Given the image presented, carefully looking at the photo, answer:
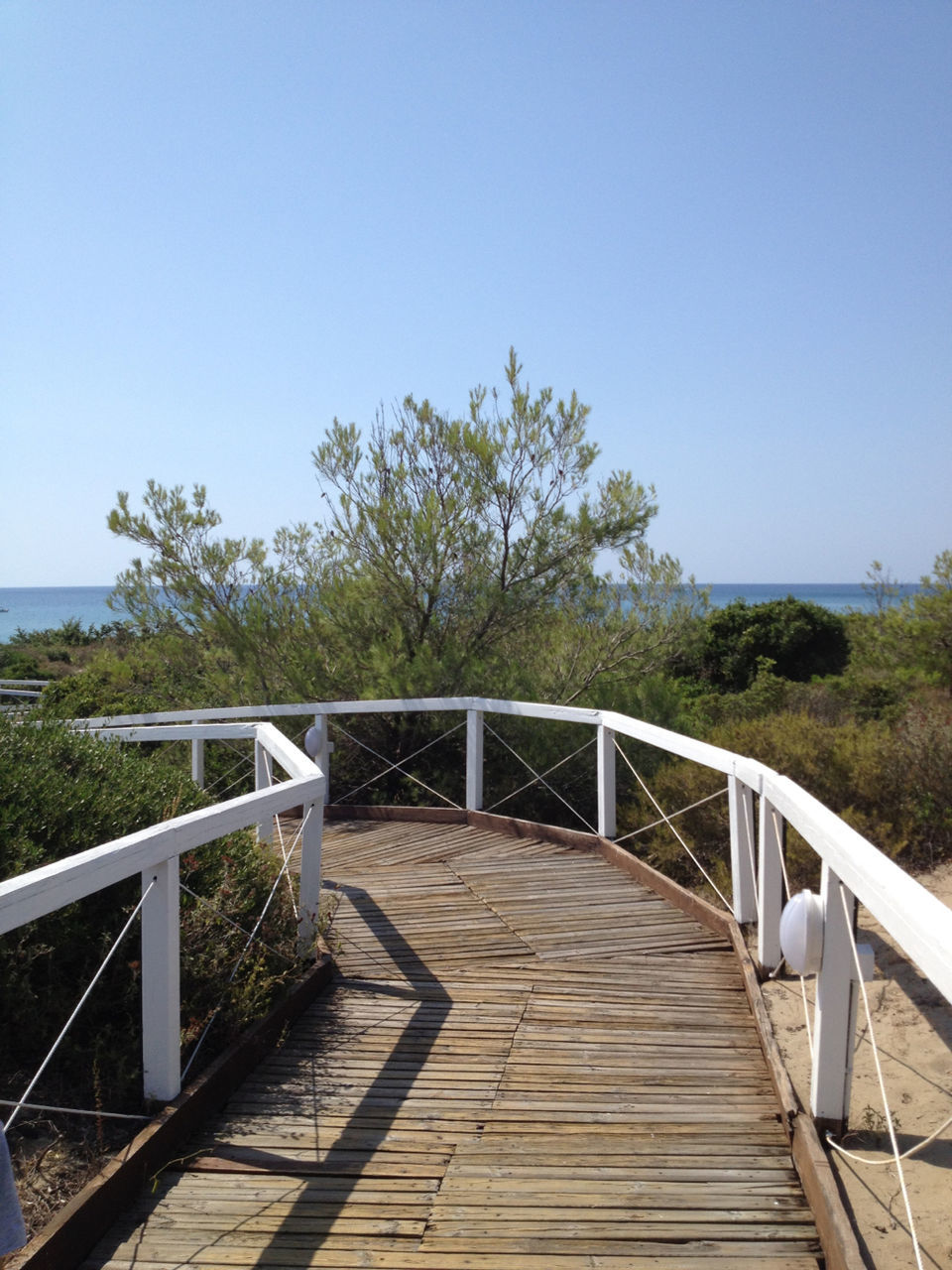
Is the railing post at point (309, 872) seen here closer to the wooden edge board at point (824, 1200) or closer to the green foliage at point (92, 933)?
the green foliage at point (92, 933)

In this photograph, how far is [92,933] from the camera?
4000 millimetres

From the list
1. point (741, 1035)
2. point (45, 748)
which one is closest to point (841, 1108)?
point (741, 1035)

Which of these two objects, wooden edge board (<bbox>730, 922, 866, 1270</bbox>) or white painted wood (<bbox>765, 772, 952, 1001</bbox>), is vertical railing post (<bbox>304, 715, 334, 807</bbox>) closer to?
wooden edge board (<bbox>730, 922, 866, 1270</bbox>)

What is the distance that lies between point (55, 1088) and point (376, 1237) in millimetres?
1358

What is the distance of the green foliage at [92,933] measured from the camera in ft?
11.1

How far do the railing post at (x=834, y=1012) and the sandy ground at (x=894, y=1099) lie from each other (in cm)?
13

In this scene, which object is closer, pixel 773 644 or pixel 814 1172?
pixel 814 1172

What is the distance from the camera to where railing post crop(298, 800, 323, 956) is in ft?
15.4

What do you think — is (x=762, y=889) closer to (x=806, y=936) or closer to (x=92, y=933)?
(x=806, y=936)

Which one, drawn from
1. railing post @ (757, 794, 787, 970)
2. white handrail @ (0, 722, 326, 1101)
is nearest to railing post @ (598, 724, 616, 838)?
railing post @ (757, 794, 787, 970)

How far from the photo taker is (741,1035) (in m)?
4.04

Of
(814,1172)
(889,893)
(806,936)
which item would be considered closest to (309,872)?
(806,936)

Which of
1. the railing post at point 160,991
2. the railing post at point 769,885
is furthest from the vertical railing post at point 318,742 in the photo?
the railing post at point 160,991

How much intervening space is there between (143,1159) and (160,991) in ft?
1.60
